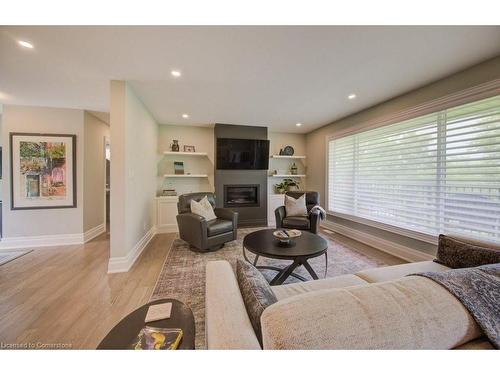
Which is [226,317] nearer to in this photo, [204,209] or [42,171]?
[204,209]

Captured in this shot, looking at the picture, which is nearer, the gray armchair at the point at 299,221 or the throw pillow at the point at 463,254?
the throw pillow at the point at 463,254

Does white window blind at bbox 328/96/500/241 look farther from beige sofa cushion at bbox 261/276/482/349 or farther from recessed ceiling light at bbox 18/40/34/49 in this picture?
recessed ceiling light at bbox 18/40/34/49

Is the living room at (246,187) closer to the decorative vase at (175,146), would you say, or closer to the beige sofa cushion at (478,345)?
the beige sofa cushion at (478,345)

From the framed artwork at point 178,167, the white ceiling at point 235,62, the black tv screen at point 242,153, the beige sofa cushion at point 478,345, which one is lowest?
the beige sofa cushion at point 478,345

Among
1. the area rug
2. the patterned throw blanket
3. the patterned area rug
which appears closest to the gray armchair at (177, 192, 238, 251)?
the patterned area rug

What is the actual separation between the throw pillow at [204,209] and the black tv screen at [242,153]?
1291 mm

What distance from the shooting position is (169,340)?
0.72m

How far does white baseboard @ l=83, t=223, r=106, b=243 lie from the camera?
138 inches

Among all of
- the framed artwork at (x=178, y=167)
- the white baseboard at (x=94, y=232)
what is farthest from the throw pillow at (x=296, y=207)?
the white baseboard at (x=94, y=232)

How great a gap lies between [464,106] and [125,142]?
13.3 ft

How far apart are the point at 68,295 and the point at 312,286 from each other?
2.35 metres

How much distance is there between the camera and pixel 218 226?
3.02 metres

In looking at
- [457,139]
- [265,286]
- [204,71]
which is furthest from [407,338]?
[457,139]

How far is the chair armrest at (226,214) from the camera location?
332 cm
